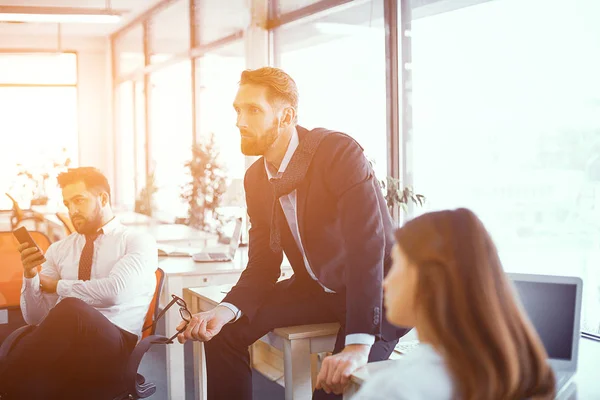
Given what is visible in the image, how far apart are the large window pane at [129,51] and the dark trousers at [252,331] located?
786 centimetres

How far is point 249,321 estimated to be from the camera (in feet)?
8.02

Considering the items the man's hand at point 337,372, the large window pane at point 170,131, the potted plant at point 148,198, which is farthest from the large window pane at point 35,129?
the man's hand at point 337,372

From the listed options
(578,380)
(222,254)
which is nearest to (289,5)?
(222,254)

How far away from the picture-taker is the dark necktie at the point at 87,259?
3.15 m

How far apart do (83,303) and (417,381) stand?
187cm

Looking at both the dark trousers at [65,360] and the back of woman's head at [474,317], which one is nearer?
the back of woman's head at [474,317]

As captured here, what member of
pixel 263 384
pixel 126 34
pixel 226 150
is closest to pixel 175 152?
pixel 226 150

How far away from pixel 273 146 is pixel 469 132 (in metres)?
1.93

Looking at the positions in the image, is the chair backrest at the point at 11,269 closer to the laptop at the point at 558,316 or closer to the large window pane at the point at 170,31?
the laptop at the point at 558,316

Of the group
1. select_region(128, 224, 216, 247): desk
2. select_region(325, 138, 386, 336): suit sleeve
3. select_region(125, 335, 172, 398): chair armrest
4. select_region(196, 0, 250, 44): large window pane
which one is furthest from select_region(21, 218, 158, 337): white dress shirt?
select_region(196, 0, 250, 44): large window pane

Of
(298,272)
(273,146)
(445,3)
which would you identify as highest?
(445,3)

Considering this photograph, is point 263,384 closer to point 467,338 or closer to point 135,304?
point 135,304

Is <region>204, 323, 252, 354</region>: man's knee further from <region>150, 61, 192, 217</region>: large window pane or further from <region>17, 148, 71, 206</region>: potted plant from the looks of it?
<region>17, 148, 71, 206</region>: potted plant

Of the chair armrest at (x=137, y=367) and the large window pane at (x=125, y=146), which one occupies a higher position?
the large window pane at (x=125, y=146)
